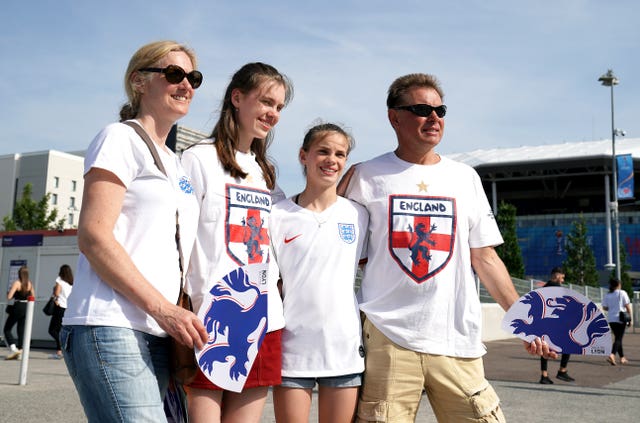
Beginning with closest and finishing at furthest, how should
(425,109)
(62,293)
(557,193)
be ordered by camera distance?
(425,109)
(62,293)
(557,193)

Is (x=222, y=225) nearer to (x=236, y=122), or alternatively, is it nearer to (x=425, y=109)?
(x=236, y=122)

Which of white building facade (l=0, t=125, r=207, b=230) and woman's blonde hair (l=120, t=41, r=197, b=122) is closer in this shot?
woman's blonde hair (l=120, t=41, r=197, b=122)

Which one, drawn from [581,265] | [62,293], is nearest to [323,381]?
[62,293]

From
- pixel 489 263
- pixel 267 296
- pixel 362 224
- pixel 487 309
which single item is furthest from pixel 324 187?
pixel 487 309

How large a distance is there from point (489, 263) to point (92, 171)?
79.5 inches

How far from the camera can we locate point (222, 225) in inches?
111

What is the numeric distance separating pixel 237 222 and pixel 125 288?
816 millimetres

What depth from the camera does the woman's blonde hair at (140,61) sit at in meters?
2.50

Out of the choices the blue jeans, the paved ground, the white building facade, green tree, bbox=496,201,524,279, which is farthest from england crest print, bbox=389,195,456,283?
the white building facade

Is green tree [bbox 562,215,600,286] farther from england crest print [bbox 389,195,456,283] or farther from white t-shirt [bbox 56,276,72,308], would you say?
england crest print [bbox 389,195,456,283]

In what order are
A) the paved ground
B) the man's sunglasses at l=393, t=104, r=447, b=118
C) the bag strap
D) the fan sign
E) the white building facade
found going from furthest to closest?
the white building facade < the paved ground < the man's sunglasses at l=393, t=104, r=447, b=118 < the fan sign < the bag strap

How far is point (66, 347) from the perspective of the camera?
223cm

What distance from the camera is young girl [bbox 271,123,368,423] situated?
2.98 meters

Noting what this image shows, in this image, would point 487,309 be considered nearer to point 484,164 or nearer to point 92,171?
point 92,171
